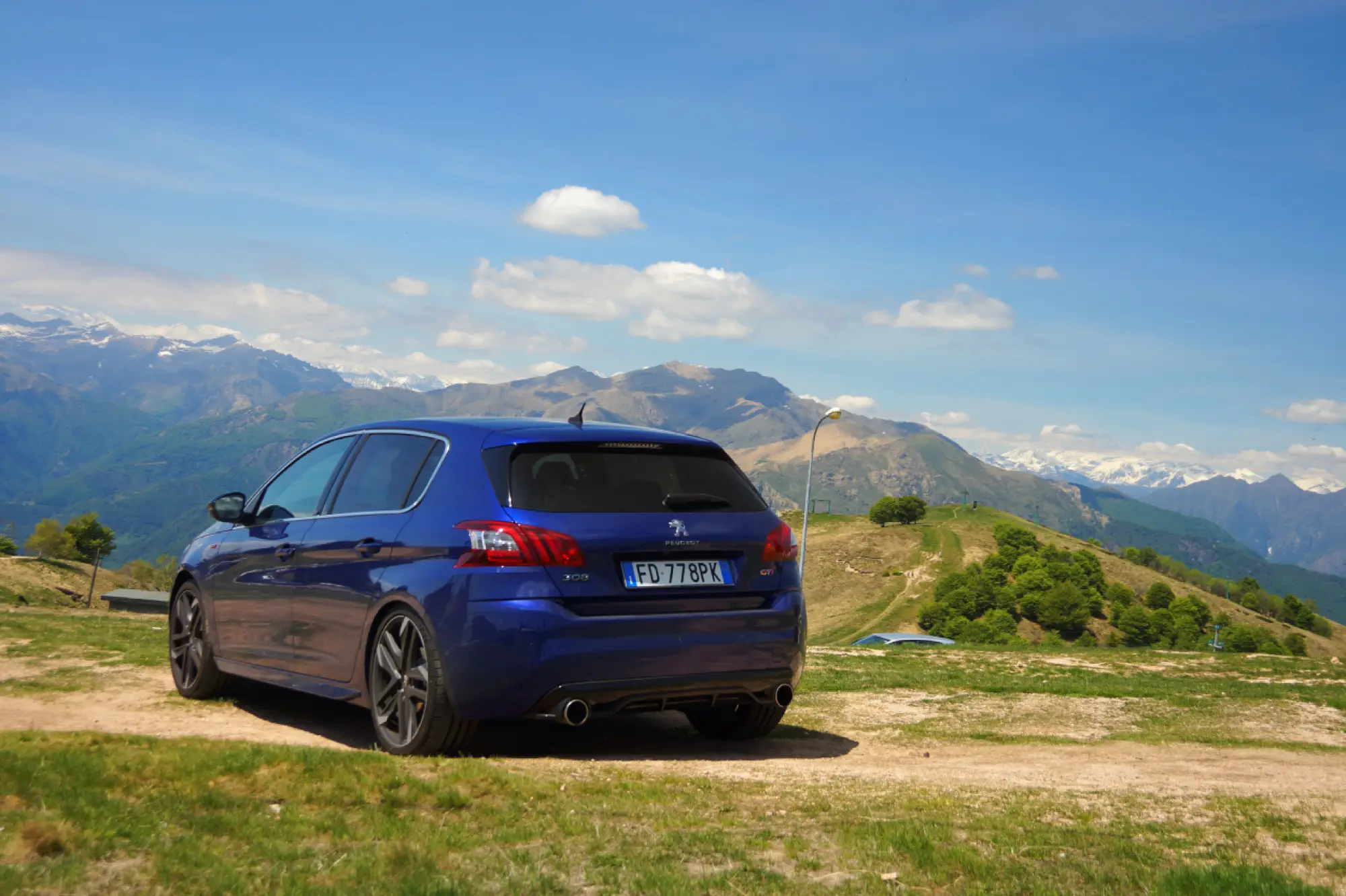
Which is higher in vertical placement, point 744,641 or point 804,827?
point 744,641

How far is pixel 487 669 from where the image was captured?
620 cm

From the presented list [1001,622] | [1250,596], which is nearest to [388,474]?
[1001,622]

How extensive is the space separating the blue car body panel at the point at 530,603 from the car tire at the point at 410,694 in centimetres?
9

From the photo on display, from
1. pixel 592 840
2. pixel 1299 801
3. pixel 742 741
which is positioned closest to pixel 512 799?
pixel 592 840

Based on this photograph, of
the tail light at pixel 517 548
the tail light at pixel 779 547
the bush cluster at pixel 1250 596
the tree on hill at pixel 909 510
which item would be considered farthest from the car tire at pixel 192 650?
the bush cluster at pixel 1250 596

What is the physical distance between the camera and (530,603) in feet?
20.4

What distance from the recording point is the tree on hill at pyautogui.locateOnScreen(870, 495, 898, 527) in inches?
6265

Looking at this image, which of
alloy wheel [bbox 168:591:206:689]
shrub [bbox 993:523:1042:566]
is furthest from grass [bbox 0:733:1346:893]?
shrub [bbox 993:523:1042:566]

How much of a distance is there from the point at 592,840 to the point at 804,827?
935 millimetres

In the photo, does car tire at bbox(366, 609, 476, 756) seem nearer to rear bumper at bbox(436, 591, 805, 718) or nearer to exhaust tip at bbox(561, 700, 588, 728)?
rear bumper at bbox(436, 591, 805, 718)

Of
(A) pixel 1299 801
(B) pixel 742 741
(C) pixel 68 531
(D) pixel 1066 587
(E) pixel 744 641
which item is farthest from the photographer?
(C) pixel 68 531

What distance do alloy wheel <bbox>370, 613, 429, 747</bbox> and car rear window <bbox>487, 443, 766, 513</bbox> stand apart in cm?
105

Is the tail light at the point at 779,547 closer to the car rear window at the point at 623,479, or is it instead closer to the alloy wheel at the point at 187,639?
the car rear window at the point at 623,479

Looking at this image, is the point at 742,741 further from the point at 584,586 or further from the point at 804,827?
the point at 804,827
